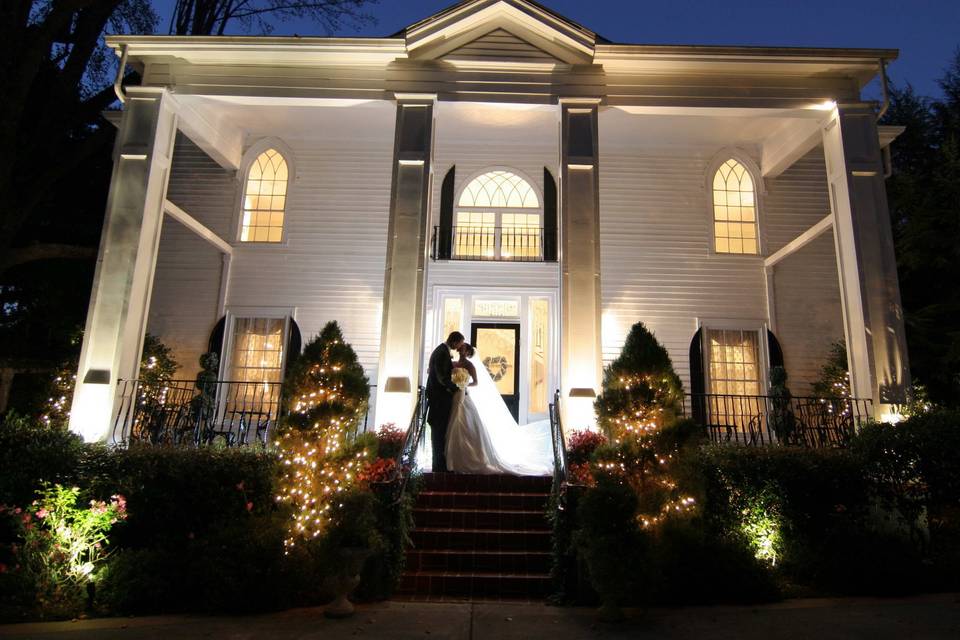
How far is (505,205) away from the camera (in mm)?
13547

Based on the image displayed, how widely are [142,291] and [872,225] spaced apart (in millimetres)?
12102

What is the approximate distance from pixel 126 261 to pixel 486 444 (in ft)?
21.4

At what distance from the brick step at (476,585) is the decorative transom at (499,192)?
874cm

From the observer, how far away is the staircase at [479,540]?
6492 millimetres

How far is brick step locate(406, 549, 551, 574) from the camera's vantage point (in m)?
6.75

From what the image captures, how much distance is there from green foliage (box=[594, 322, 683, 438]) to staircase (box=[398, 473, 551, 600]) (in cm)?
129

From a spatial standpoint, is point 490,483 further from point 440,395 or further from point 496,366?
point 496,366

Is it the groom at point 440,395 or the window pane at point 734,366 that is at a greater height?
the window pane at point 734,366

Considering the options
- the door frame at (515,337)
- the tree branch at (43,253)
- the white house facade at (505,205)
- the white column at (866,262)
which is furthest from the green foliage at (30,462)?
the white column at (866,262)

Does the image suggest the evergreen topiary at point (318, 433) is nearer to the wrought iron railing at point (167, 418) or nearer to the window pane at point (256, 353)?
the wrought iron railing at point (167, 418)

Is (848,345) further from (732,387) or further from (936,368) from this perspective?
(936,368)

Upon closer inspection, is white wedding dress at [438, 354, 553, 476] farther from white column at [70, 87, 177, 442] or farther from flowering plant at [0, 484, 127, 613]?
white column at [70, 87, 177, 442]

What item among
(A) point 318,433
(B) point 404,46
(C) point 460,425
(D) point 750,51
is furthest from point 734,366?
(A) point 318,433

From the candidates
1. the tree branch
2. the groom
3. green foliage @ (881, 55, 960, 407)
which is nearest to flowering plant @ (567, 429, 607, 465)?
the groom
